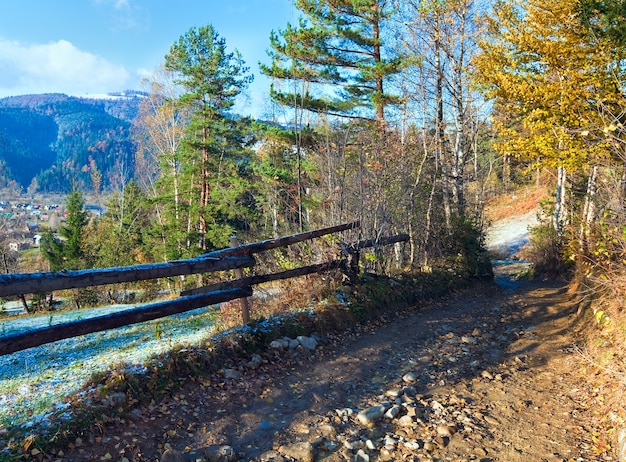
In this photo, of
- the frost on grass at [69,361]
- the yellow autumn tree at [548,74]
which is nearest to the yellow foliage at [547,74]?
the yellow autumn tree at [548,74]

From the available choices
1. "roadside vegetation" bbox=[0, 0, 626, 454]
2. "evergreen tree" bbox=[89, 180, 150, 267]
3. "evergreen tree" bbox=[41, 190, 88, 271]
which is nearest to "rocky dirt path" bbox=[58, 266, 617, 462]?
"roadside vegetation" bbox=[0, 0, 626, 454]

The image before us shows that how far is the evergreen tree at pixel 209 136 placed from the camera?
22.1 metres

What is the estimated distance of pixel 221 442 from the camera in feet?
12.3

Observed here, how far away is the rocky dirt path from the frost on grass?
910 mm

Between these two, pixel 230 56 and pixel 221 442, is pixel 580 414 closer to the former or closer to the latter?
pixel 221 442

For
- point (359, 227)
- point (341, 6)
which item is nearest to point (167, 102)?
point (341, 6)

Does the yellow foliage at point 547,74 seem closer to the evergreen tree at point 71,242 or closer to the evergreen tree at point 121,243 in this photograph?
the evergreen tree at point 121,243

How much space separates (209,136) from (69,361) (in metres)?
18.7

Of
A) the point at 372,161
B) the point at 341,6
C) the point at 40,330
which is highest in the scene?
the point at 341,6

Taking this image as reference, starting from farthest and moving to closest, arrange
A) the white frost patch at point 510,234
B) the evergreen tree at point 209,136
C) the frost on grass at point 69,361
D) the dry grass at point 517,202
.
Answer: the dry grass at point 517,202 < the white frost patch at point 510,234 < the evergreen tree at point 209,136 < the frost on grass at point 69,361

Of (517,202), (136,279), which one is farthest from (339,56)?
(517,202)

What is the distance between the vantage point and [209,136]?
22.9m

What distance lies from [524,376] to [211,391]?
4.13 metres

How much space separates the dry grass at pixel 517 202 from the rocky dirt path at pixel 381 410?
2960 centimetres
